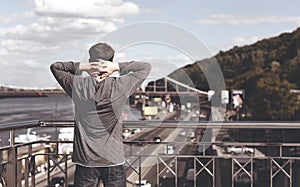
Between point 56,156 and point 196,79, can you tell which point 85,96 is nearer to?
point 196,79

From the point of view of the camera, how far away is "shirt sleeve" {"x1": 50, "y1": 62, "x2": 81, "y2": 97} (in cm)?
227

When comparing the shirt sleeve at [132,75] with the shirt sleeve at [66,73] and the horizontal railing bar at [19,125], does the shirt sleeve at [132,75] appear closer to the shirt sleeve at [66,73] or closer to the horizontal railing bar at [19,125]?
the shirt sleeve at [66,73]

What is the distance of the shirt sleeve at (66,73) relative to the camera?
2.27 meters

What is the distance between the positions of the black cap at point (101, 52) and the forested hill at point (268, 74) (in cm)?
1838

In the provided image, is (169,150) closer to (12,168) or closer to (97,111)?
(12,168)

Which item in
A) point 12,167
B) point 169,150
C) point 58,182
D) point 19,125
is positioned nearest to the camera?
point 19,125

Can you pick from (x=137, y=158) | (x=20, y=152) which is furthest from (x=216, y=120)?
(x=20, y=152)

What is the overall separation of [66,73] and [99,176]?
52cm

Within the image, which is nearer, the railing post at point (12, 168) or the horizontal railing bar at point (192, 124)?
the horizontal railing bar at point (192, 124)

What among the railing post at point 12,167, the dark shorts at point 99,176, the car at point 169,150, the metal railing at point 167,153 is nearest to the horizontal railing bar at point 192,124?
the metal railing at point 167,153

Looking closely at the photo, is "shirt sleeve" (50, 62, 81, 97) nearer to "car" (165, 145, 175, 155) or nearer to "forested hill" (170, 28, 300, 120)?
"car" (165, 145, 175, 155)

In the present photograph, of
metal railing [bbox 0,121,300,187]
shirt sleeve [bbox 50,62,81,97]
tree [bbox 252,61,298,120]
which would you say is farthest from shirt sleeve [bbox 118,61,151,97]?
tree [bbox 252,61,298,120]

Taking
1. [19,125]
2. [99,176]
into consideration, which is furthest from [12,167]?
[99,176]

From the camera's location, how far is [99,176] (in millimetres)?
2369
